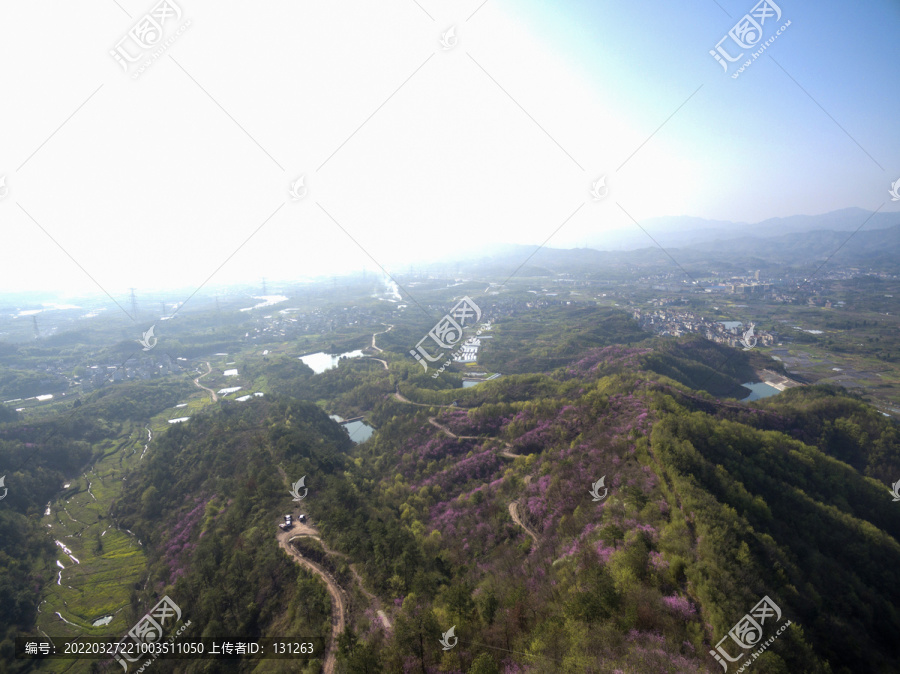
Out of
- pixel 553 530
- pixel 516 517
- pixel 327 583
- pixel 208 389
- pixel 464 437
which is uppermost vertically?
pixel 553 530

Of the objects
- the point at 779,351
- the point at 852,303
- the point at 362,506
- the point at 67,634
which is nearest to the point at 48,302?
the point at 67,634

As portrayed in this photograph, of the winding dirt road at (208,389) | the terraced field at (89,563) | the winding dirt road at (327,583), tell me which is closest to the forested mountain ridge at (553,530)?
the winding dirt road at (327,583)

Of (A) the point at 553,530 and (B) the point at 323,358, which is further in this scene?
(B) the point at 323,358

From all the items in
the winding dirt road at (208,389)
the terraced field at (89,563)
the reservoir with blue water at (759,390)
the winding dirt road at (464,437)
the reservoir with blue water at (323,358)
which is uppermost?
the winding dirt road at (464,437)

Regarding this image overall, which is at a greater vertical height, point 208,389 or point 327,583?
Answer: point 327,583

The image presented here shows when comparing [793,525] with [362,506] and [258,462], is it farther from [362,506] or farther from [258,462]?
[258,462]

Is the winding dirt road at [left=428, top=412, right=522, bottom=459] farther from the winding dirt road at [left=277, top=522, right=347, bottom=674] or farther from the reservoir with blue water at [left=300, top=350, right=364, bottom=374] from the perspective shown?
the reservoir with blue water at [left=300, top=350, right=364, bottom=374]

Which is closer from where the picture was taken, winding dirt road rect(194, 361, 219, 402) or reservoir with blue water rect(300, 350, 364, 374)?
winding dirt road rect(194, 361, 219, 402)

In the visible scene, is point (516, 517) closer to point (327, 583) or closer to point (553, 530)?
point (553, 530)

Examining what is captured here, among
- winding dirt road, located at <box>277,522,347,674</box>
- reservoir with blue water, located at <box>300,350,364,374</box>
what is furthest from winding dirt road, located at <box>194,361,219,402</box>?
winding dirt road, located at <box>277,522,347,674</box>

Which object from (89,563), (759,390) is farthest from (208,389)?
(759,390)

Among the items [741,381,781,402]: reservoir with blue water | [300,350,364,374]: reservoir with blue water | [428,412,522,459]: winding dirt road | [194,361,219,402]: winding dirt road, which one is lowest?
[194,361,219,402]: winding dirt road

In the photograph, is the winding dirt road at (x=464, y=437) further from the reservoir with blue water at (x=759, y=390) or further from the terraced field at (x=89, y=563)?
the reservoir with blue water at (x=759, y=390)
